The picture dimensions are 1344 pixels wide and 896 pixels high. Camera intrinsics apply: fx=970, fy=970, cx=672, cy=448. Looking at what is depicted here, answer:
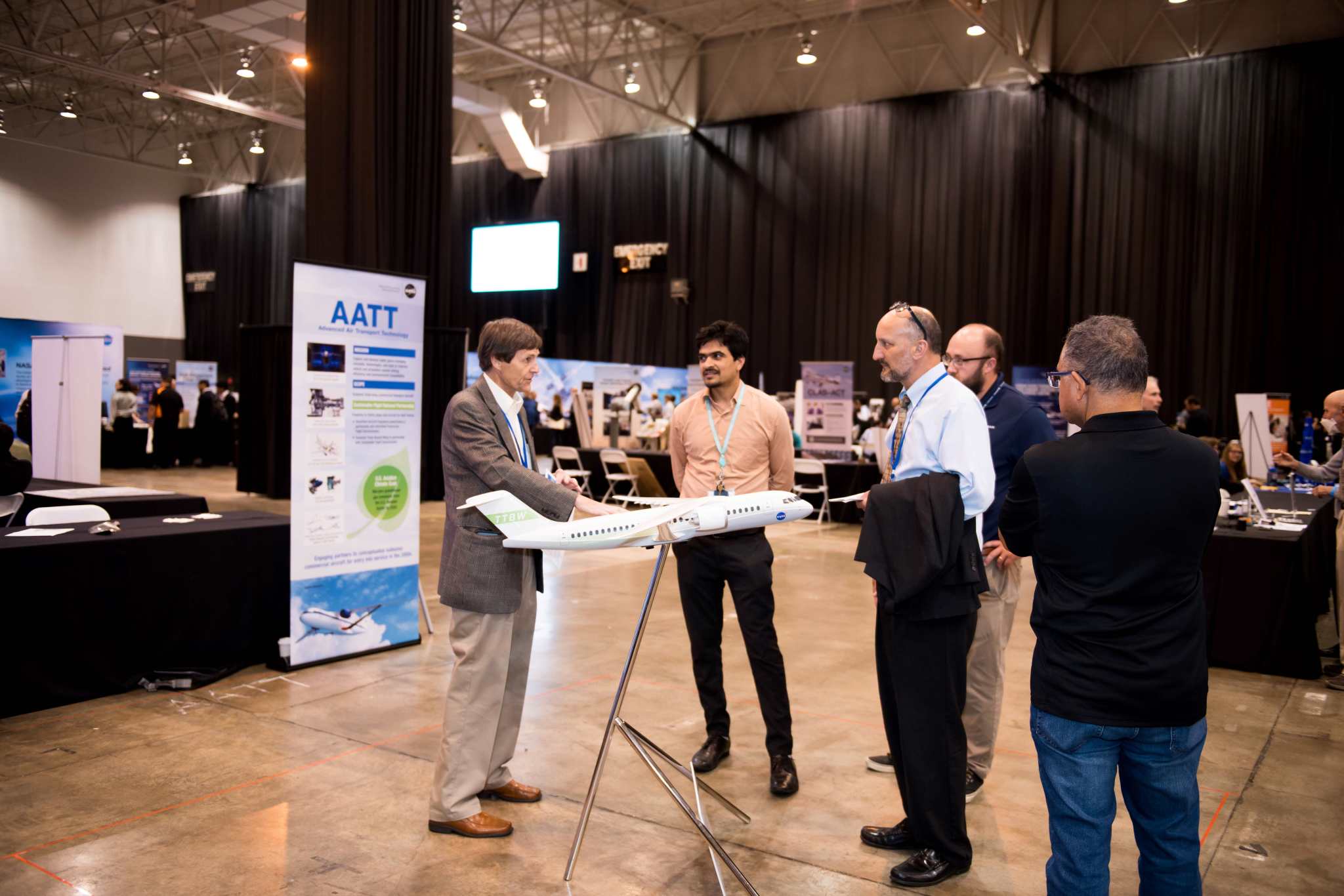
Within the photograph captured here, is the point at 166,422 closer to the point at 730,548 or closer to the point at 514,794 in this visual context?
the point at 514,794

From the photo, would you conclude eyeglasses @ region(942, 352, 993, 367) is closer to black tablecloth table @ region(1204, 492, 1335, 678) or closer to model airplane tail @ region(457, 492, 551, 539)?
model airplane tail @ region(457, 492, 551, 539)

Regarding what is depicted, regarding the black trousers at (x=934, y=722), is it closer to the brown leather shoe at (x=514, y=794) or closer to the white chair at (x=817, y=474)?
the brown leather shoe at (x=514, y=794)

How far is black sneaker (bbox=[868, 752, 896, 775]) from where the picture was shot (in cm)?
357

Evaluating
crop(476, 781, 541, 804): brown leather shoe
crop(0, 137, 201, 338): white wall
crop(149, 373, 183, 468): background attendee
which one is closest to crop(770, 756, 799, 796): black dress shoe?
crop(476, 781, 541, 804): brown leather shoe

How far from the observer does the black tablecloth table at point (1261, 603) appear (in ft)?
16.8

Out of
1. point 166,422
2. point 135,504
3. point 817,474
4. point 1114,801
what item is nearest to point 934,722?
point 1114,801

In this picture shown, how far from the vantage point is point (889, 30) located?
16.2 m

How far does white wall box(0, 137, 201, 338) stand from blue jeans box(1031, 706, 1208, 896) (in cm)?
2179

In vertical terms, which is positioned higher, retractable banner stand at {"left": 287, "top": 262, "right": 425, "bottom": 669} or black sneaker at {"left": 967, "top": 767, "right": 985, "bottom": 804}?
retractable banner stand at {"left": 287, "top": 262, "right": 425, "bottom": 669}

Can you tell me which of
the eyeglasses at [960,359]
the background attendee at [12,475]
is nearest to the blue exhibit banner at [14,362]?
the background attendee at [12,475]

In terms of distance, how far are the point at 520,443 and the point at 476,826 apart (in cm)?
118

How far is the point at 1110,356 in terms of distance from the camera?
1918 mm

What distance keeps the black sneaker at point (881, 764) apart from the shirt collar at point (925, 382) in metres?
1.55

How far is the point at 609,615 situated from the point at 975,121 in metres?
12.4
